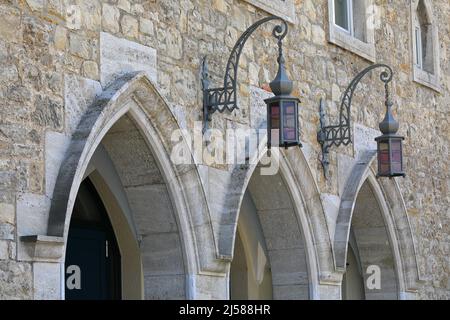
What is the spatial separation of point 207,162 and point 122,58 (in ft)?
3.77

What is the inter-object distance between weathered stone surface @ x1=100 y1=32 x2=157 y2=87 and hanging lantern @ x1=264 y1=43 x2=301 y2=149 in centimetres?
87

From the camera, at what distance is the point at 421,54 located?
1302cm

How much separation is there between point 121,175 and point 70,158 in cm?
114

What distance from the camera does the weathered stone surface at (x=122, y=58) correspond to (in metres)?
7.52

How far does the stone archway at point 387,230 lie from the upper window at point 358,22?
3.38 feet

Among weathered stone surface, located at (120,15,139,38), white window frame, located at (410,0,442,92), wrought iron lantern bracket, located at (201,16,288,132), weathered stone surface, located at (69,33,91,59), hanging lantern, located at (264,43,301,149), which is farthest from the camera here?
white window frame, located at (410,0,442,92)

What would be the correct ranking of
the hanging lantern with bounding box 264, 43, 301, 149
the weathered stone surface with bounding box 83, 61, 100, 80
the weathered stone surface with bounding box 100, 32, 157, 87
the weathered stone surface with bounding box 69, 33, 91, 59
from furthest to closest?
the hanging lantern with bounding box 264, 43, 301, 149, the weathered stone surface with bounding box 100, 32, 157, 87, the weathered stone surface with bounding box 83, 61, 100, 80, the weathered stone surface with bounding box 69, 33, 91, 59

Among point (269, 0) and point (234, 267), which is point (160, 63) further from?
point (234, 267)

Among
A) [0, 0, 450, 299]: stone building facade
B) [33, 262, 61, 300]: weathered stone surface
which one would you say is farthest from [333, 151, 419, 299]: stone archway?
[33, 262, 61, 300]: weathered stone surface

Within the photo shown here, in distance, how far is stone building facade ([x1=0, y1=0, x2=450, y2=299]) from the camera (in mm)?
6840

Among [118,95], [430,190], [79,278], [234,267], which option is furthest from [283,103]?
[430,190]

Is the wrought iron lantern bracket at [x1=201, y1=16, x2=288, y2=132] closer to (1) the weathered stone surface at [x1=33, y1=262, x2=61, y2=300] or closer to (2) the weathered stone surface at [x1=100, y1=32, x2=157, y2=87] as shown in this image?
(2) the weathered stone surface at [x1=100, y1=32, x2=157, y2=87]

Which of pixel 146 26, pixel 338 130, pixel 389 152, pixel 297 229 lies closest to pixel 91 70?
pixel 146 26

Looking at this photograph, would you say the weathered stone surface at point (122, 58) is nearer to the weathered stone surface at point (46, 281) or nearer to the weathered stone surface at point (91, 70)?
the weathered stone surface at point (91, 70)
